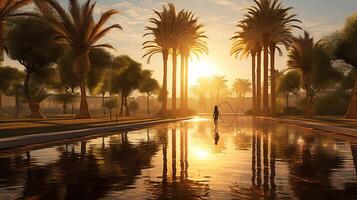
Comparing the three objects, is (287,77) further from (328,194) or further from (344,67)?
(328,194)

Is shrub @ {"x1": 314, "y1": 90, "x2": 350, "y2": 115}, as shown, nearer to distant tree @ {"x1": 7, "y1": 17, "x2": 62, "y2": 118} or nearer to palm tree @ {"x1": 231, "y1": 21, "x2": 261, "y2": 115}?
palm tree @ {"x1": 231, "y1": 21, "x2": 261, "y2": 115}

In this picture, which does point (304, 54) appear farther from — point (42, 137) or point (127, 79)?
point (42, 137)

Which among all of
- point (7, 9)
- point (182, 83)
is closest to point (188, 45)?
point (182, 83)

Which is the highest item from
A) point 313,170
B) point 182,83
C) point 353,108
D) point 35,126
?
point 182,83

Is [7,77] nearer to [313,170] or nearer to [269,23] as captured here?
[269,23]

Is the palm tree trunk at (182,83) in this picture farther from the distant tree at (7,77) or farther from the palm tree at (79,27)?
the palm tree at (79,27)

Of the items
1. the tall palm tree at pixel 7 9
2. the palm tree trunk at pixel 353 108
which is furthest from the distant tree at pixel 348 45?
the tall palm tree at pixel 7 9

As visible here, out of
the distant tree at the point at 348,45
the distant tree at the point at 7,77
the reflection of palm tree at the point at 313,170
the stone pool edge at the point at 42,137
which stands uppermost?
the distant tree at the point at 348,45

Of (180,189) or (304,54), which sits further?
(304,54)

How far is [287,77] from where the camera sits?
280 ft

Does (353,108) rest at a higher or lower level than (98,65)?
lower

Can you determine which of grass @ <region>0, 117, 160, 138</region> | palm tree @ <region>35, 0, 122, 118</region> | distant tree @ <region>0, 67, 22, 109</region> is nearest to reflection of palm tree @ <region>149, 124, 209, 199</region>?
grass @ <region>0, 117, 160, 138</region>

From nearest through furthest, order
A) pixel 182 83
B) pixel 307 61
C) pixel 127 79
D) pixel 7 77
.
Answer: pixel 7 77, pixel 307 61, pixel 127 79, pixel 182 83

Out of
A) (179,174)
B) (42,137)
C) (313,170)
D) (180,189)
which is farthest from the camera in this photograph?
(42,137)
